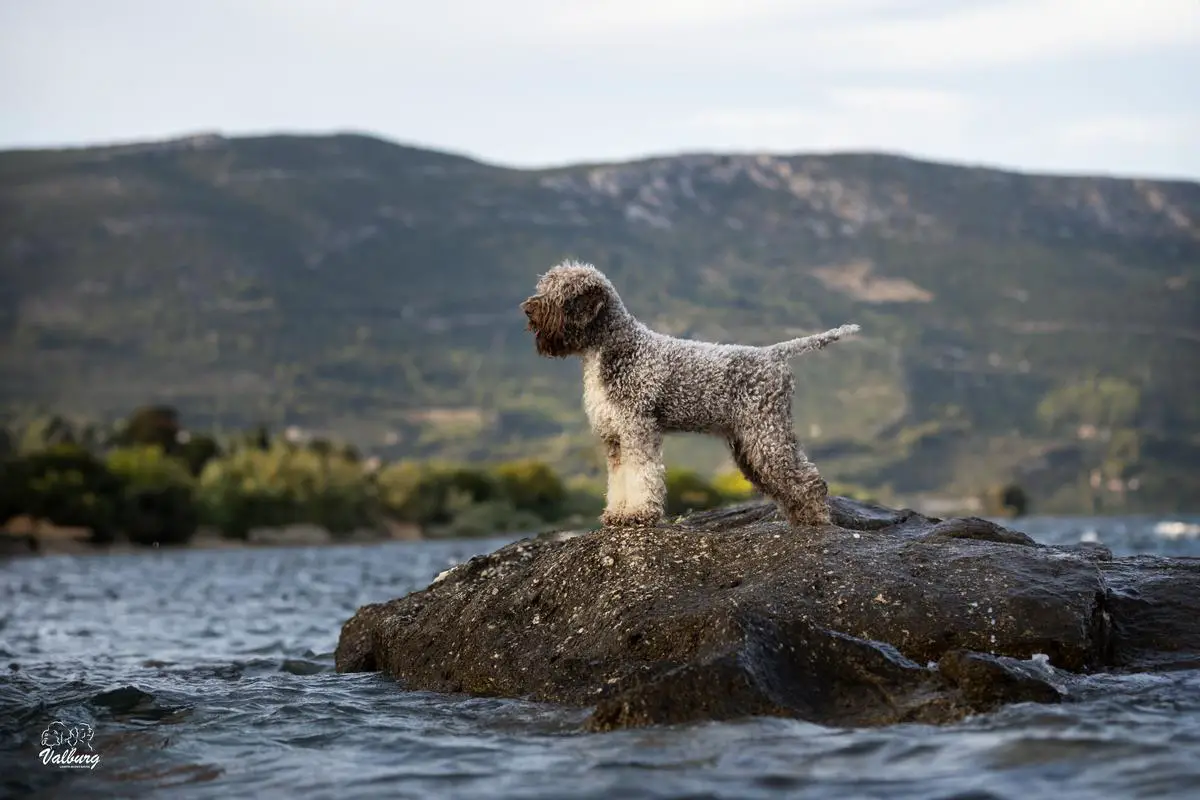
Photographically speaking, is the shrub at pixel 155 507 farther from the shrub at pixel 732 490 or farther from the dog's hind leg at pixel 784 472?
the dog's hind leg at pixel 784 472

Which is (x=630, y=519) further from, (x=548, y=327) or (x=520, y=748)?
(x=520, y=748)

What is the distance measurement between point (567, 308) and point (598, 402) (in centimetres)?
95

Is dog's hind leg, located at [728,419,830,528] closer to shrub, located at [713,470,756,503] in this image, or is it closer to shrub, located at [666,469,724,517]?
shrub, located at [666,469,724,517]

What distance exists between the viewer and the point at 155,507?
11762 centimetres

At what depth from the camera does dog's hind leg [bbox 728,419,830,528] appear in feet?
44.5

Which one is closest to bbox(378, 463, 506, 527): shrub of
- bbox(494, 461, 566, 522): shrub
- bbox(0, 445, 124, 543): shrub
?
bbox(494, 461, 566, 522): shrub

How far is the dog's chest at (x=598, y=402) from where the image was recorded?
13.8m

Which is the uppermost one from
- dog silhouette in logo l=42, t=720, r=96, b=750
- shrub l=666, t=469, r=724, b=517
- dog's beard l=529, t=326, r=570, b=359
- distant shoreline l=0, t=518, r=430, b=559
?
dog's beard l=529, t=326, r=570, b=359

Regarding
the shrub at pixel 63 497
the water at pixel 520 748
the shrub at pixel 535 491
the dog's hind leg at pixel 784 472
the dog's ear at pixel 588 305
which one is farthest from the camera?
the shrub at pixel 535 491

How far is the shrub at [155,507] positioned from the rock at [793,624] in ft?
346

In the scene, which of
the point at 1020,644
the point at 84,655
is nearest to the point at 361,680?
the point at 1020,644

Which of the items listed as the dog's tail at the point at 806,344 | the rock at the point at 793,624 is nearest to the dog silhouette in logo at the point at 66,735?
the rock at the point at 793,624

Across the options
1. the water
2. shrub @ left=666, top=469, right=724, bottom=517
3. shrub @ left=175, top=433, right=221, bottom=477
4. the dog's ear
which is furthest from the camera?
shrub @ left=175, top=433, right=221, bottom=477

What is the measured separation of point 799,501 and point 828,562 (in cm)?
95
